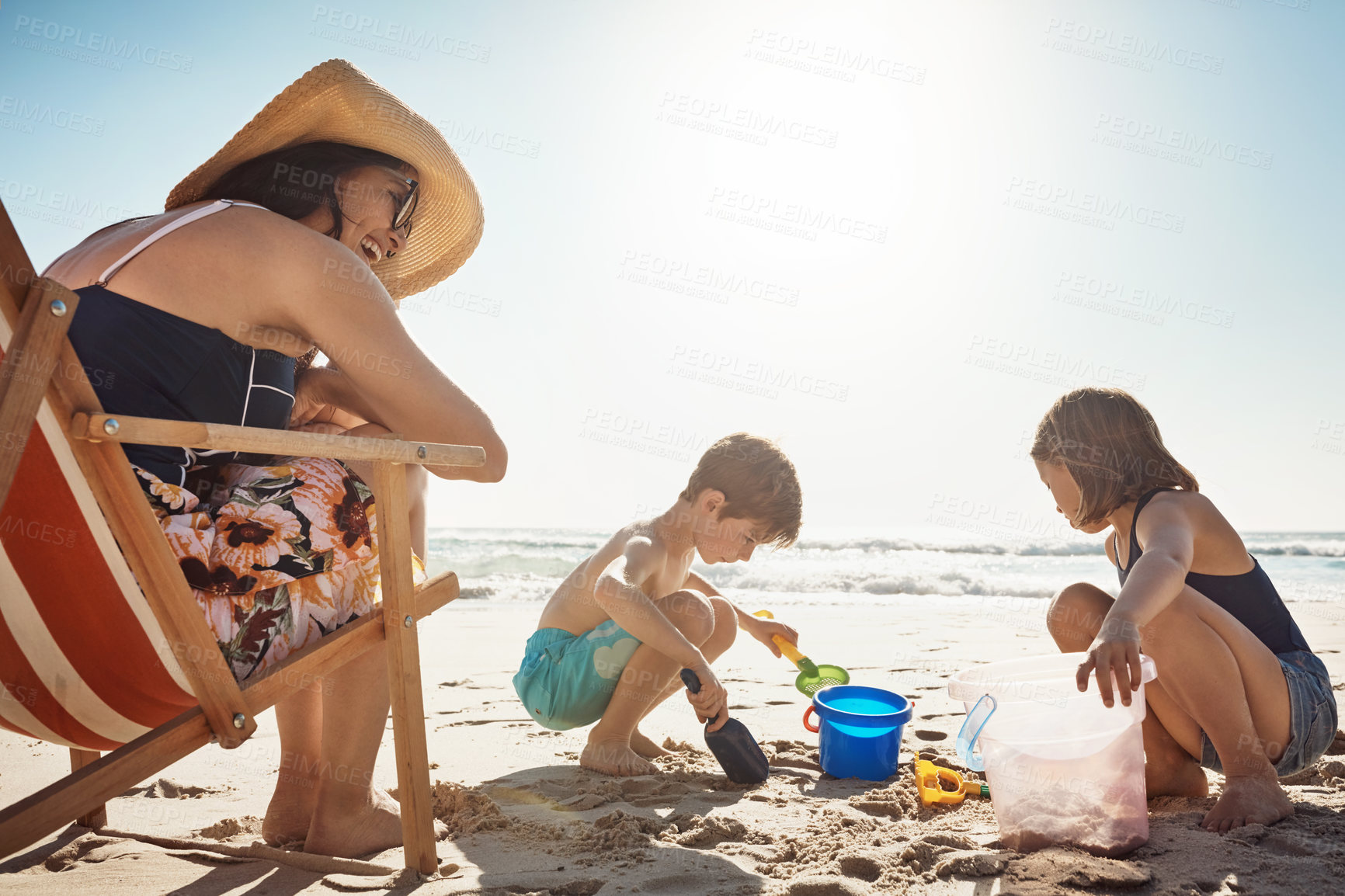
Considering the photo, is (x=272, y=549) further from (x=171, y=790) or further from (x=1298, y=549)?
(x=1298, y=549)

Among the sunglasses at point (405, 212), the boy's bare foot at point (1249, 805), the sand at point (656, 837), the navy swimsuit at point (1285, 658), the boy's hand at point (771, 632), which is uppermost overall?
the sunglasses at point (405, 212)

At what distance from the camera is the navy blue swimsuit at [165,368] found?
143 centimetres

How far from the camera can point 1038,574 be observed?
13602 mm

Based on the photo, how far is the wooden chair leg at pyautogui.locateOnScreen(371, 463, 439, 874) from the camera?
5.17 ft

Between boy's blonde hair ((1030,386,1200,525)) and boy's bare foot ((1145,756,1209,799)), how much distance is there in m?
0.72

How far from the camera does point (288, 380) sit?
173 cm

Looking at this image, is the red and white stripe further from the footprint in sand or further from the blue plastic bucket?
the blue plastic bucket

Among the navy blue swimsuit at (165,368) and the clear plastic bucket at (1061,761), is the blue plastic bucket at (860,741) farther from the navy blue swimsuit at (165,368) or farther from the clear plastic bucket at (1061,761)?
the navy blue swimsuit at (165,368)

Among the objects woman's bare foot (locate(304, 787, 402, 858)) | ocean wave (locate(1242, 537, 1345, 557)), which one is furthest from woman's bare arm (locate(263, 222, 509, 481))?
ocean wave (locate(1242, 537, 1345, 557))

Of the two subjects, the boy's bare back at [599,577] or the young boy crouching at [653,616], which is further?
the boy's bare back at [599,577]

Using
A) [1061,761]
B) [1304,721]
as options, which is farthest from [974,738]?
[1304,721]

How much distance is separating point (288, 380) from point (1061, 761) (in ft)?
6.48

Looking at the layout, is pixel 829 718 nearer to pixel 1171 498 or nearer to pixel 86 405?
pixel 1171 498

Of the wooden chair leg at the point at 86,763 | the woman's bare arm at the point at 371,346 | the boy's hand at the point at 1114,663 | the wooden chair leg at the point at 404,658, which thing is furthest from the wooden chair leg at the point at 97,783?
the boy's hand at the point at 1114,663
